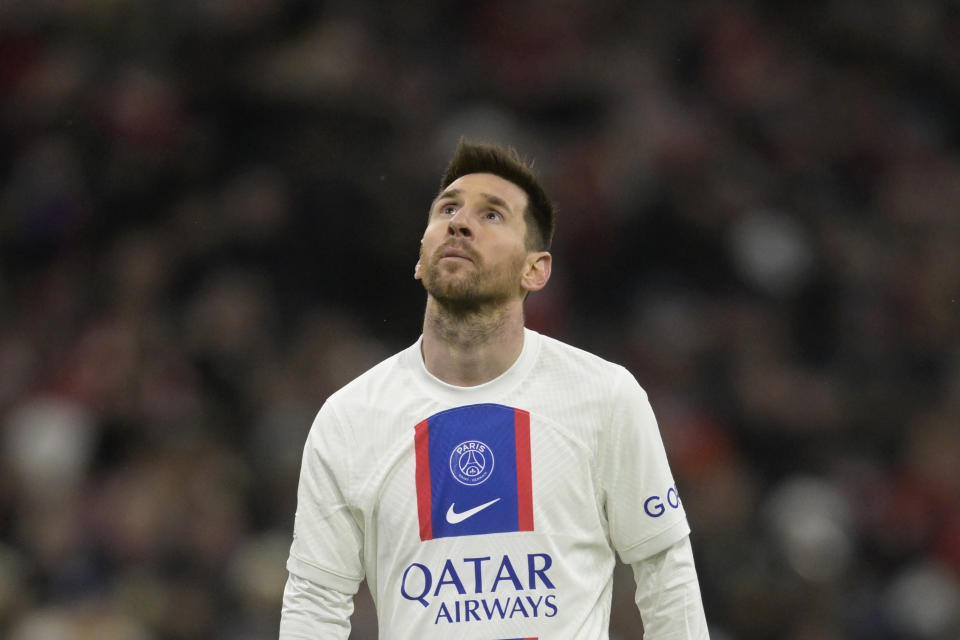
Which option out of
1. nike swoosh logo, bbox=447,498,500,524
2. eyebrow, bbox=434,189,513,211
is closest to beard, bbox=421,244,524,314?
eyebrow, bbox=434,189,513,211

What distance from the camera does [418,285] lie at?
878cm

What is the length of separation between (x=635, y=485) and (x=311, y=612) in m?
0.90

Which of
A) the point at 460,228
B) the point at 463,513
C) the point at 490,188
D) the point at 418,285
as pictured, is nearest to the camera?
the point at 463,513

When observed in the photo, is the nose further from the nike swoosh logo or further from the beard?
the nike swoosh logo

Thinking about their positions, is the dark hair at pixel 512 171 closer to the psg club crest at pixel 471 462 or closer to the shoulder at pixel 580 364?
the shoulder at pixel 580 364

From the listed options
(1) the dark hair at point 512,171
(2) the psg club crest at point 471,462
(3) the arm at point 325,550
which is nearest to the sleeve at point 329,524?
(3) the arm at point 325,550

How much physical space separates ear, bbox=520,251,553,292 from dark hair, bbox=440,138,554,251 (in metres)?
0.03

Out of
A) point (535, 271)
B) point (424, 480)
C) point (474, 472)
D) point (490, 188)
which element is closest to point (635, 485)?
point (474, 472)

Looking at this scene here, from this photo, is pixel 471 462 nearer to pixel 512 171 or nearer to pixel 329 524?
pixel 329 524

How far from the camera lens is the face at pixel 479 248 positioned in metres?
3.98

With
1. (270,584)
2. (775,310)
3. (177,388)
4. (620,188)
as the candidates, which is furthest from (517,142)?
(270,584)

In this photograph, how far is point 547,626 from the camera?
3842 mm

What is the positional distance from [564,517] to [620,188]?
5773 millimetres

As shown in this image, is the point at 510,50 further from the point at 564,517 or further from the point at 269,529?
the point at 564,517
